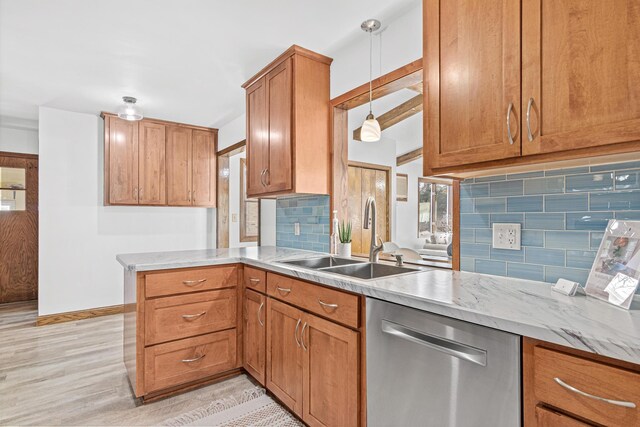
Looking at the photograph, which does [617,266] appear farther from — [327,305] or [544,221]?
[327,305]

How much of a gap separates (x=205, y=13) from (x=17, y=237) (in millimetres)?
4706

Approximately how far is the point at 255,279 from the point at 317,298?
2.32ft

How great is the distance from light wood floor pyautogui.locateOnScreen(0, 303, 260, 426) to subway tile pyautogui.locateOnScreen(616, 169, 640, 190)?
2.32 meters

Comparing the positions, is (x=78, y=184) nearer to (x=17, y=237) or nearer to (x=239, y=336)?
(x=17, y=237)

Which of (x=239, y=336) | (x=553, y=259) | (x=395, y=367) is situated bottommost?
(x=239, y=336)

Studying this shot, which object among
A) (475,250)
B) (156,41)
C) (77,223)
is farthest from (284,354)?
(77,223)

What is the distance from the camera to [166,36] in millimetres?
2367

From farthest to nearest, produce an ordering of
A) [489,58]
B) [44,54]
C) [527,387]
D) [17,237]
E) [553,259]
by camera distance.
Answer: [17,237]
[44,54]
[553,259]
[489,58]
[527,387]

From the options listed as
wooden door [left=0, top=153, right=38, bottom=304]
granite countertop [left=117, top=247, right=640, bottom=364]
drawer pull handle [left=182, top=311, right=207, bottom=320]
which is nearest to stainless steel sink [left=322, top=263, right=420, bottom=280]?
granite countertop [left=117, top=247, right=640, bottom=364]

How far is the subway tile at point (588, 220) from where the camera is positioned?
1.24 m

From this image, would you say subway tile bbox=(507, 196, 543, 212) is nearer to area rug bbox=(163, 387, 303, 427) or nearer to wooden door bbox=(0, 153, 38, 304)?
area rug bbox=(163, 387, 303, 427)

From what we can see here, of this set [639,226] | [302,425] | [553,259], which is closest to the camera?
[639,226]

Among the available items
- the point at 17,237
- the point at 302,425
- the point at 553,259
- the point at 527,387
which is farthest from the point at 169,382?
the point at 17,237

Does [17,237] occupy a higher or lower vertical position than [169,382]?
higher
